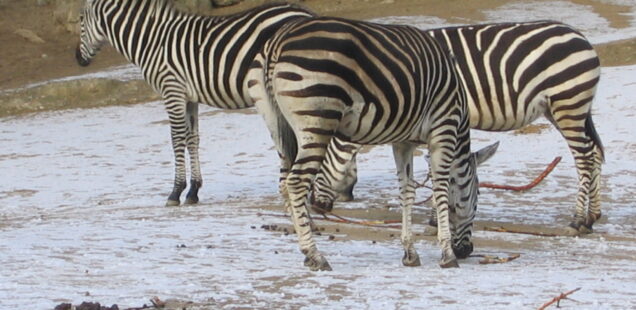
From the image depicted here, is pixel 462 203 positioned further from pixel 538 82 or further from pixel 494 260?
pixel 538 82

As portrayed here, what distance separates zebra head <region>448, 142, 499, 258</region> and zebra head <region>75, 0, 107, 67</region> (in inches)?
236

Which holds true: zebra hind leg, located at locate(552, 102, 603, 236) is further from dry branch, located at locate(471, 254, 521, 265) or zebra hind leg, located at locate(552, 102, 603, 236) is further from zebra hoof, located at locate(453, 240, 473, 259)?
zebra hoof, located at locate(453, 240, 473, 259)

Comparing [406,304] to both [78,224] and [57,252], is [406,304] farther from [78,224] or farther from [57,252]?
[78,224]

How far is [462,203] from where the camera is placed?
27.2 ft

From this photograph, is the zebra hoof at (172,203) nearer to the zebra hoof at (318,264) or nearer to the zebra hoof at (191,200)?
the zebra hoof at (191,200)

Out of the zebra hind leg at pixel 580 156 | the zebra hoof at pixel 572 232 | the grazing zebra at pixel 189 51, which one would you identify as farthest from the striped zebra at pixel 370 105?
the grazing zebra at pixel 189 51

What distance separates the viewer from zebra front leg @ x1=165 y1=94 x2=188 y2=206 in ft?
38.7

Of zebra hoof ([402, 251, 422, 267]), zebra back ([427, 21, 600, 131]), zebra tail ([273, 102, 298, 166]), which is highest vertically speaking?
zebra back ([427, 21, 600, 131])

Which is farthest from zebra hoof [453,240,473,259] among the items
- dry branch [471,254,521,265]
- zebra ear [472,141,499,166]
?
zebra ear [472,141,499,166]

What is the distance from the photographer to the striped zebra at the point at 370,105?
7.14 m

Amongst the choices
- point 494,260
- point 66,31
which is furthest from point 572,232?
point 66,31

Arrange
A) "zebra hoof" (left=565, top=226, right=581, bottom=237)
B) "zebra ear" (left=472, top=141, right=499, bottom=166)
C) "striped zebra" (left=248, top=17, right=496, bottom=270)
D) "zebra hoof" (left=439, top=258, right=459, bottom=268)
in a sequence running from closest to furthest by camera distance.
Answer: "striped zebra" (left=248, top=17, right=496, bottom=270) → "zebra hoof" (left=439, top=258, right=459, bottom=268) → "zebra ear" (left=472, top=141, right=499, bottom=166) → "zebra hoof" (left=565, top=226, right=581, bottom=237)

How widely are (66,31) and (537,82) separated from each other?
18798 mm

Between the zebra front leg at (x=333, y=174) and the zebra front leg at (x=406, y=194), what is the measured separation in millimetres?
3328
